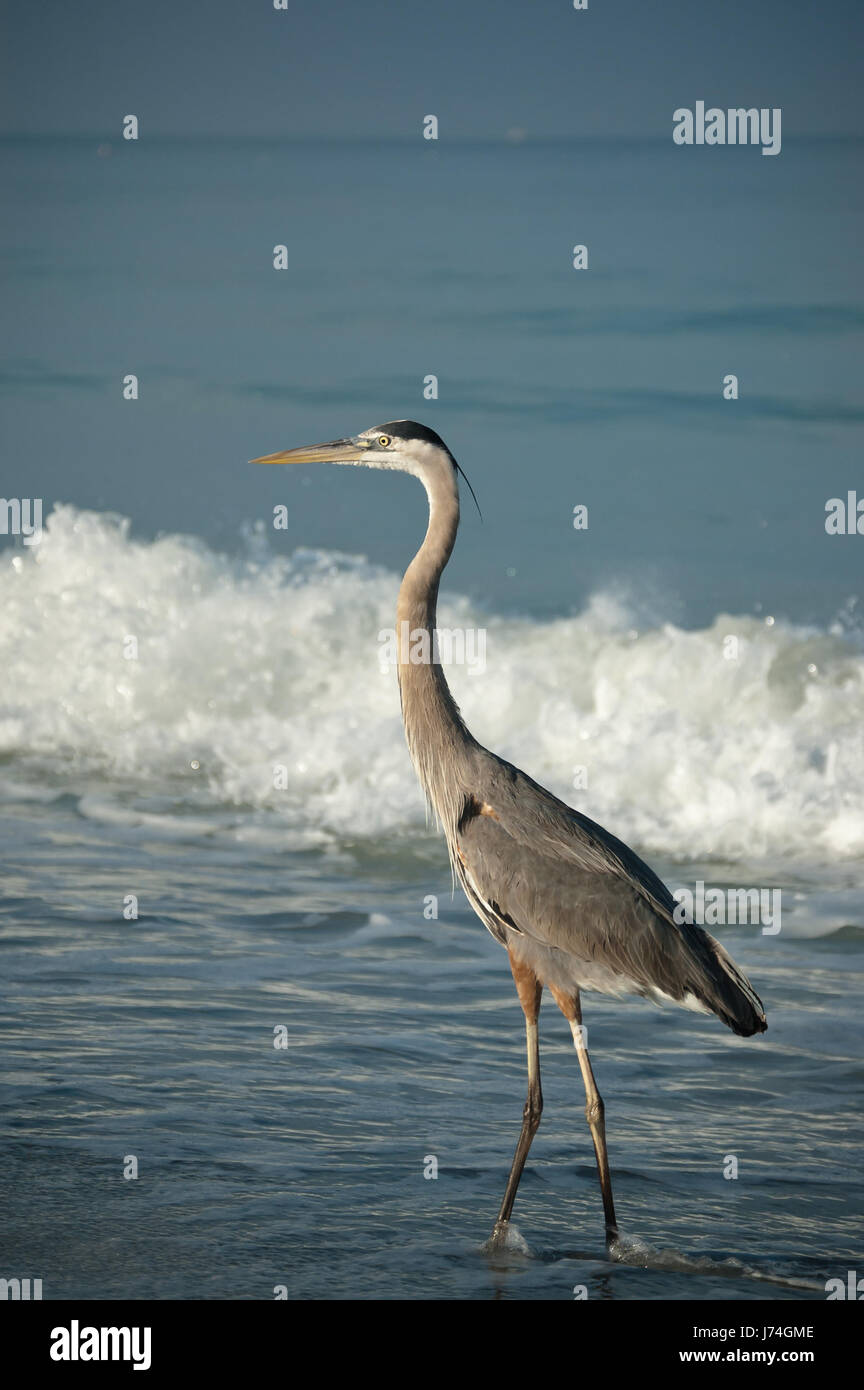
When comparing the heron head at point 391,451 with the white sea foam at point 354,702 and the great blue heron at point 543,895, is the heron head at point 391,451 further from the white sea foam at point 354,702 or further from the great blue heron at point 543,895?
the white sea foam at point 354,702

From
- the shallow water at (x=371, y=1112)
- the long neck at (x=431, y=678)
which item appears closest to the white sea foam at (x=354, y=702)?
the shallow water at (x=371, y=1112)

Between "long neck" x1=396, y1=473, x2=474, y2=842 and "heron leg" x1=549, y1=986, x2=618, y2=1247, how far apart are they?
2.34 ft

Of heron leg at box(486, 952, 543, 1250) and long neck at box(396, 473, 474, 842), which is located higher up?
long neck at box(396, 473, 474, 842)

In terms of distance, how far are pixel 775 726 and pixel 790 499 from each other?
5.24 meters

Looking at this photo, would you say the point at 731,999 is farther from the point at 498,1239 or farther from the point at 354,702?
the point at 354,702

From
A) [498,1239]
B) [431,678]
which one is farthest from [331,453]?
[498,1239]

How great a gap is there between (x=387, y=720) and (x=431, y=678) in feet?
21.0

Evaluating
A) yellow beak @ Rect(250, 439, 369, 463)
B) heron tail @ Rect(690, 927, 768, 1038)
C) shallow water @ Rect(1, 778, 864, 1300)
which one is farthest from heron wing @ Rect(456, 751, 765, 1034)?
yellow beak @ Rect(250, 439, 369, 463)

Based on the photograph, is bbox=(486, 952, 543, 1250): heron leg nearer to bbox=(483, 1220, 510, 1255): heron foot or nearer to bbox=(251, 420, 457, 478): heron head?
bbox=(483, 1220, 510, 1255): heron foot

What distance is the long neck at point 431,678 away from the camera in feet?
16.9

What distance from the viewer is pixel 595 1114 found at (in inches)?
184

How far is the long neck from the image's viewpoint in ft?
16.9
